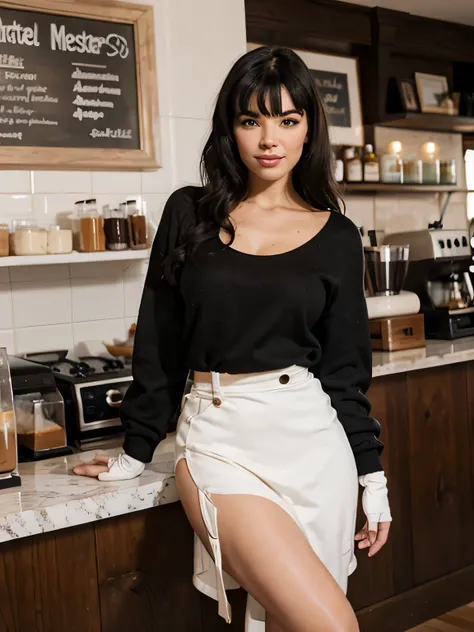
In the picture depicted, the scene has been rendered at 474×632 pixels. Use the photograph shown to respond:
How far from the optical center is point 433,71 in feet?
14.1

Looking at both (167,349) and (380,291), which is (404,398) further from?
(167,349)

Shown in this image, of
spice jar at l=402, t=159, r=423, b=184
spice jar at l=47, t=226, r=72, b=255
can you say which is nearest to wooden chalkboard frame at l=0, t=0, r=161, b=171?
spice jar at l=47, t=226, r=72, b=255

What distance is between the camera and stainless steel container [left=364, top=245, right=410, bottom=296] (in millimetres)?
3150

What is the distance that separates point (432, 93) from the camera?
420 cm

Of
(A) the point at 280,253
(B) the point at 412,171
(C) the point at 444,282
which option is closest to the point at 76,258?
(A) the point at 280,253

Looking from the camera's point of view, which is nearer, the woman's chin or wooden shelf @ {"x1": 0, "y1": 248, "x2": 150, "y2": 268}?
the woman's chin

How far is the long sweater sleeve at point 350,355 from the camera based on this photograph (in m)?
1.80

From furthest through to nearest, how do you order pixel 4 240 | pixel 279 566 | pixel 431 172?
pixel 431 172
pixel 4 240
pixel 279 566

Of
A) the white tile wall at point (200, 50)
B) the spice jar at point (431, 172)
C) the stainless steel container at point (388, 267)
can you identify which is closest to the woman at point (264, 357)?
the white tile wall at point (200, 50)

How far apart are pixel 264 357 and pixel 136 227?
3.63ft

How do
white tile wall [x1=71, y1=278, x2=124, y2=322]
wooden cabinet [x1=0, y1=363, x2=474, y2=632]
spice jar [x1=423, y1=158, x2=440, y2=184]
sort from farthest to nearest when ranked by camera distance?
1. spice jar [x1=423, y1=158, x2=440, y2=184]
2. white tile wall [x1=71, y1=278, x2=124, y2=322]
3. wooden cabinet [x1=0, y1=363, x2=474, y2=632]

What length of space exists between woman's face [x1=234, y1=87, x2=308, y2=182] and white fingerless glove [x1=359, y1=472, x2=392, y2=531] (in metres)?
0.75

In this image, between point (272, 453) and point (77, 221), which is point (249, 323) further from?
point (77, 221)

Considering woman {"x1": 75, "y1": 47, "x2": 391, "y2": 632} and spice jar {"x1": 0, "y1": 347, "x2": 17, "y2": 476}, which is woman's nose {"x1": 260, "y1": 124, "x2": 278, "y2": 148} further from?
spice jar {"x1": 0, "y1": 347, "x2": 17, "y2": 476}
